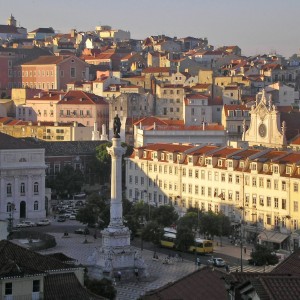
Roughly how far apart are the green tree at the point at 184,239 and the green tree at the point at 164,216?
6.28 metres

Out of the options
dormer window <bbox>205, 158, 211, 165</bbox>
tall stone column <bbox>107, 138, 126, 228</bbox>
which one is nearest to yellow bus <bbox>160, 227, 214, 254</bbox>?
tall stone column <bbox>107, 138, 126, 228</bbox>

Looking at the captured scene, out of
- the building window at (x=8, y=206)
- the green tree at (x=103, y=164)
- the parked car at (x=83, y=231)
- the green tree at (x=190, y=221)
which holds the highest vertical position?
the green tree at (x=103, y=164)

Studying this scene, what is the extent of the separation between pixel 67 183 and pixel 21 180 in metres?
9.77

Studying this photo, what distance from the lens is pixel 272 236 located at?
50.9 meters

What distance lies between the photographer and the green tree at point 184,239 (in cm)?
4747

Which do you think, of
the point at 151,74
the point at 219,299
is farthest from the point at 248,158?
the point at 151,74

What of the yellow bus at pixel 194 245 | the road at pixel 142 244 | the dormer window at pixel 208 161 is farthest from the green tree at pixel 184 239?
the dormer window at pixel 208 161

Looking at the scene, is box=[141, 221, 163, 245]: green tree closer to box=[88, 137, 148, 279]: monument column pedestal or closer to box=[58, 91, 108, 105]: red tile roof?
box=[88, 137, 148, 279]: monument column pedestal

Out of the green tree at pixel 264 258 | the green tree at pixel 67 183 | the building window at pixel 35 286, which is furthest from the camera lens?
the green tree at pixel 67 183

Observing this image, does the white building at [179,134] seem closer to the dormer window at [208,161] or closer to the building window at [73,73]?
the dormer window at [208,161]

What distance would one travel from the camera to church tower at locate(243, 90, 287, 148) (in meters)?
70.2

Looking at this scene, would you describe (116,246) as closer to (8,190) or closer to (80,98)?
(8,190)

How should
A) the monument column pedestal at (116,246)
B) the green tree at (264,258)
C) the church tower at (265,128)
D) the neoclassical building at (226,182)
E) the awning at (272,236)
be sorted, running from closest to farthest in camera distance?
the green tree at (264,258)
the monument column pedestal at (116,246)
the awning at (272,236)
the neoclassical building at (226,182)
the church tower at (265,128)

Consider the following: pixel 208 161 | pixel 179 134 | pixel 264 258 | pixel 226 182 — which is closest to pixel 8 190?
pixel 208 161
